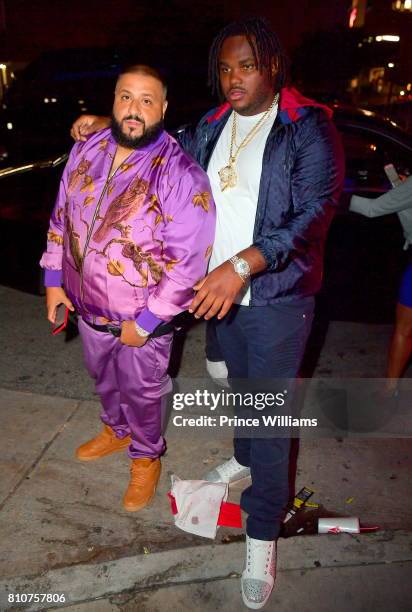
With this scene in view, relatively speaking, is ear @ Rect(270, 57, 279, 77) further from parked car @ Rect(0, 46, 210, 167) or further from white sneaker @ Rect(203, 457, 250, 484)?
parked car @ Rect(0, 46, 210, 167)

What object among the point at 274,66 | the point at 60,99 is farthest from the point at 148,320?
the point at 60,99

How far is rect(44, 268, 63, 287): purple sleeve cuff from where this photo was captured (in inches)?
103

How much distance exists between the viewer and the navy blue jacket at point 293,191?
198 centimetres

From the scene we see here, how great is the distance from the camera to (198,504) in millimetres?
2621

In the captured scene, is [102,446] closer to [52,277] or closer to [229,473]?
[229,473]

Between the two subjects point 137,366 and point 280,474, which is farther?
point 137,366

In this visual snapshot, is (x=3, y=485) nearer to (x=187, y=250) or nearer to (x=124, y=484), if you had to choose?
(x=124, y=484)

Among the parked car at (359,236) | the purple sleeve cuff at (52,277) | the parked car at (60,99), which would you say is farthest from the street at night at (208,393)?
the parked car at (60,99)

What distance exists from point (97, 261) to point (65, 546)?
1.24 meters

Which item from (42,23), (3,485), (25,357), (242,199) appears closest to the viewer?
(242,199)

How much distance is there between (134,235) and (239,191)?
45 centimetres

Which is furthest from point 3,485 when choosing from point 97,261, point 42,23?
point 42,23

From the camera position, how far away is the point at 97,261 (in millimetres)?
2283

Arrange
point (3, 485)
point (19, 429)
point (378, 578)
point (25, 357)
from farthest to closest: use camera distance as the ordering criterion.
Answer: point (25, 357) < point (19, 429) < point (3, 485) < point (378, 578)
